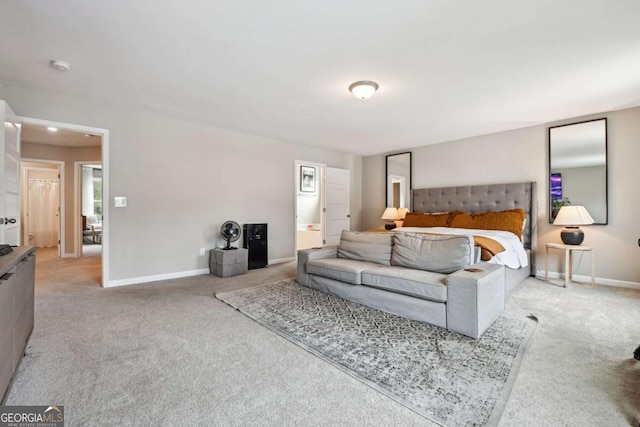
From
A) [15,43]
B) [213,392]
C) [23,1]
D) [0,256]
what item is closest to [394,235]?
[213,392]

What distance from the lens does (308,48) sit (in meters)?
2.37

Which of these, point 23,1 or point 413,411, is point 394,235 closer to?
point 413,411

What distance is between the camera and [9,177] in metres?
2.73

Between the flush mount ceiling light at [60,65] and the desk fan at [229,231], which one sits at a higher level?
the flush mount ceiling light at [60,65]

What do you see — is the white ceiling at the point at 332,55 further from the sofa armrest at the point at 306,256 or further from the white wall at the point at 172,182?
the sofa armrest at the point at 306,256

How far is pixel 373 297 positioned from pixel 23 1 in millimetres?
3421

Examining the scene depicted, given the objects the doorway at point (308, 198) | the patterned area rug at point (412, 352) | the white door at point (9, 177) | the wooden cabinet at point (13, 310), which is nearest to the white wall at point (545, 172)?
the patterned area rug at point (412, 352)

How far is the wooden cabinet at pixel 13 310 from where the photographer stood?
1.30 meters

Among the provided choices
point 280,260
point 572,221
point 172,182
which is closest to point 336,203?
point 280,260

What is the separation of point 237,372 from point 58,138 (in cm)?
627

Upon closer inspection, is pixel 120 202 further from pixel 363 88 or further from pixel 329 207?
pixel 329 207

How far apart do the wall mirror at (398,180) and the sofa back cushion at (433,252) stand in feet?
9.90

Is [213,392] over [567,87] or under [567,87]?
under

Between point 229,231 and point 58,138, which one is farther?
point 58,138
